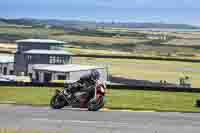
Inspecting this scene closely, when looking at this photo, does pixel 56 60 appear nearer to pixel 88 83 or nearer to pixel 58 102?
pixel 58 102

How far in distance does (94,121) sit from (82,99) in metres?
3.52

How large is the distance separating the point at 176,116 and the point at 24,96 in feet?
31.9

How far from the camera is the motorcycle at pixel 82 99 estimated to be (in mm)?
19922

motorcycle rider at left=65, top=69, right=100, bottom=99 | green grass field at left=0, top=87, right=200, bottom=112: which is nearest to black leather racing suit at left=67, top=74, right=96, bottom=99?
motorcycle rider at left=65, top=69, right=100, bottom=99

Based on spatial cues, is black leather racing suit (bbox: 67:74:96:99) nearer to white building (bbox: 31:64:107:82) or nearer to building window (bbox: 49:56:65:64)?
white building (bbox: 31:64:107:82)

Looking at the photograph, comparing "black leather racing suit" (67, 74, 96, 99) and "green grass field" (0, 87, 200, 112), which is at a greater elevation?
"black leather racing suit" (67, 74, 96, 99)

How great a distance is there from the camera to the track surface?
49.7 ft

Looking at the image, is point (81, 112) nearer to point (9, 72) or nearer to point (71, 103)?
point (71, 103)

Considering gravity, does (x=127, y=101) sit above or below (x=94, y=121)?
below

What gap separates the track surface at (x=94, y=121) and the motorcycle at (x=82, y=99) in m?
0.37

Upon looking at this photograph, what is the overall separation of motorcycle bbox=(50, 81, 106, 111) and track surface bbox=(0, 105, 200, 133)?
1.20 ft

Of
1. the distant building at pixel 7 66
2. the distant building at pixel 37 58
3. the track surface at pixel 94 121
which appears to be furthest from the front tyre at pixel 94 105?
the distant building at pixel 7 66

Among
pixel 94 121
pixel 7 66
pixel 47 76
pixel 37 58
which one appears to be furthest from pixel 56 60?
pixel 94 121

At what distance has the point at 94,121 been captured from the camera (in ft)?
54.4
